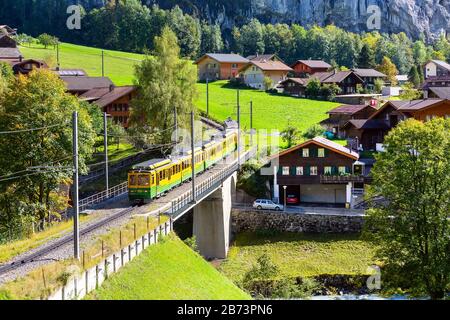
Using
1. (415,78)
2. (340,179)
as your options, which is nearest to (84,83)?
(340,179)

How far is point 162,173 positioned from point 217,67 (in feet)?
228

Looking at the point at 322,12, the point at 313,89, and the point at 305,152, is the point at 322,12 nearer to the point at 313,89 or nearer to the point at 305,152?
the point at 313,89

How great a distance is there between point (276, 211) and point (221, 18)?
121 metres

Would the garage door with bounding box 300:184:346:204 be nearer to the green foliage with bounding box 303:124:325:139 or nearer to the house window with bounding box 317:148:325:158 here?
the house window with bounding box 317:148:325:158

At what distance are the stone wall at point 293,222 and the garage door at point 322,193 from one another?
411 cm

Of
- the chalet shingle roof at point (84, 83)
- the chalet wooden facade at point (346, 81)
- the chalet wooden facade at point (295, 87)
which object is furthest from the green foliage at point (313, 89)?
the chalet shingle roof at point (84, 83)

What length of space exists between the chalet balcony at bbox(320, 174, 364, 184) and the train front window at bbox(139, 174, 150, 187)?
53.5 feet

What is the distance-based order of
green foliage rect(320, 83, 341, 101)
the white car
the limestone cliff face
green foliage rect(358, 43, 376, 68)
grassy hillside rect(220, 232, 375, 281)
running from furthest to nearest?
the limestone cliff face → green foliage rect(358, 43, 376, 68) → green foliage rect(320, 83, 341, 101) → the white car → grassy hillside rect(220, 232, 375, 281)

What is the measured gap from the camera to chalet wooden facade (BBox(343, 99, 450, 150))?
53.8 meters

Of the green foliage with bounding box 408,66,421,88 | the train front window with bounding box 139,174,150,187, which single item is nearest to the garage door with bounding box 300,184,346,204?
the train front window with bounding box 139,174,150,187

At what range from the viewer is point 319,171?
154 ft

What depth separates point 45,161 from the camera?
111 feet
